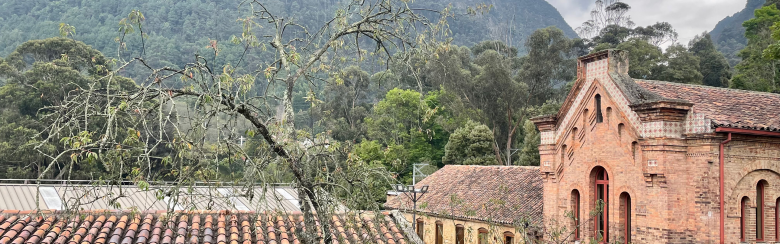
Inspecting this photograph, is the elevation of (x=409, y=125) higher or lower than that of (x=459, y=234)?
higher

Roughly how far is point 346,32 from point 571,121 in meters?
11.5

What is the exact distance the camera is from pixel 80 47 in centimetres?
4772

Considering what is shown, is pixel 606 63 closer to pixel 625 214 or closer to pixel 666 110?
pixel 666 110

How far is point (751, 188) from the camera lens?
14562 millimetres

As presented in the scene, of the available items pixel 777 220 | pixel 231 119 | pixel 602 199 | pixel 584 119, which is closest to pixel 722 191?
pixel 777 220

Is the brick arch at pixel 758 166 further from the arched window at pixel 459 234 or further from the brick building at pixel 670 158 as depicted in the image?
the arched window at pixel 459 234

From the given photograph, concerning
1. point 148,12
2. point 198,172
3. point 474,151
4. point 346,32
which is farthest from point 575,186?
point 148,12

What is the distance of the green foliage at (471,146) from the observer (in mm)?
44625

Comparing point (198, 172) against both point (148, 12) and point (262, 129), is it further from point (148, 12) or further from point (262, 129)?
point (148, 12)

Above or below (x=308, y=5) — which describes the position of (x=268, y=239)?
below

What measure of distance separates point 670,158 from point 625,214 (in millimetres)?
2282

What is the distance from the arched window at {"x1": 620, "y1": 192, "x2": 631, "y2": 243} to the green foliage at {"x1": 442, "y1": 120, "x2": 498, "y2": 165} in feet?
92.8

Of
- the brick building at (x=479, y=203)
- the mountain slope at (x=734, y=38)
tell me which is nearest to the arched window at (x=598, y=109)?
the brick building at (x=479, y=203)

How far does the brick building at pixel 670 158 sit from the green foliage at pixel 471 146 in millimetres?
27046
